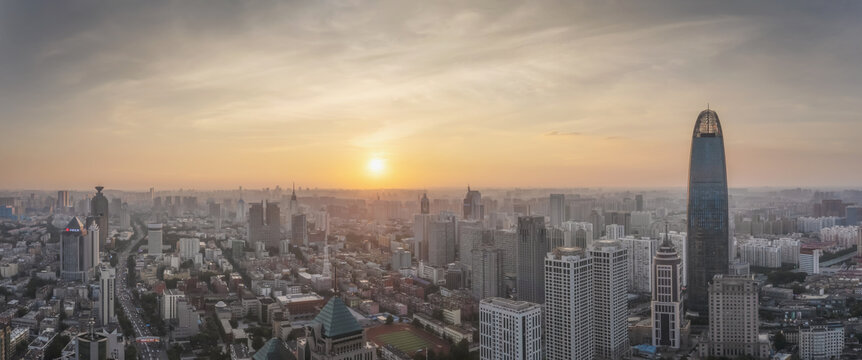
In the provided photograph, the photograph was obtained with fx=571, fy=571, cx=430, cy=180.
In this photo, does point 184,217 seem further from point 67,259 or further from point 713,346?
point 713,346

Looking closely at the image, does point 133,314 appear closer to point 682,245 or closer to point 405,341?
point 405,341

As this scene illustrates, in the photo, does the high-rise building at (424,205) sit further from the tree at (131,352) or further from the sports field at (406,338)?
the tree at (131,352)

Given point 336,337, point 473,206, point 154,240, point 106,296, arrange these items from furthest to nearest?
point 473,206, point 154,240, point 106,296, point 336,337

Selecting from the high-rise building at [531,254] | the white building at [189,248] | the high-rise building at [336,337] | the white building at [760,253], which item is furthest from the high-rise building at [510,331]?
the white building at [189,248]

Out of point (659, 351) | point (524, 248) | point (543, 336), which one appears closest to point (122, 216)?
point (524, 248)

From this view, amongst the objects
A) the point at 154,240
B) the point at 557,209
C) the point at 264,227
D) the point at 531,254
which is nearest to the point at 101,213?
the point at 154,240

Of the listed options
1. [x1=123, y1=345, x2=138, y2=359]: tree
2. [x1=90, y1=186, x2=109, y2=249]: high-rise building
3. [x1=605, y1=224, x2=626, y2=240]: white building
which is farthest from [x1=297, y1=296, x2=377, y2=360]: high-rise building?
[x1=605, y1=224, x2=626, y2=240]: white building

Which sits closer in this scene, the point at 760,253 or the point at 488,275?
the point at 488,275
